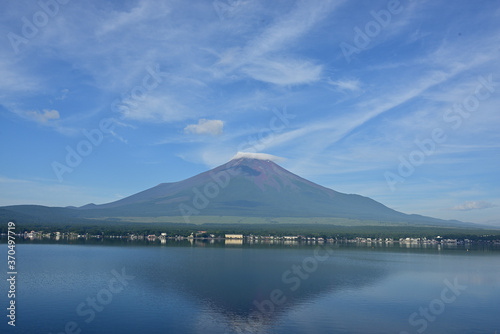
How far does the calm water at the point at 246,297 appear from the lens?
31.0 meters

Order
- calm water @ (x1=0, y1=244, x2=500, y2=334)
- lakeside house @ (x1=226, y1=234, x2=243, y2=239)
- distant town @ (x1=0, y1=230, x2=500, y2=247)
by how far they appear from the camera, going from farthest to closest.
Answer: lakeside house @ (x1=226, y1=234, x2=243, y2=239) → distant town @ (x1=0, y1=230, x2=500, y2=247) → calm water @ (x1=0, y1=244, x2=500, y2=334)

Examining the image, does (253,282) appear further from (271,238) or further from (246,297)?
(271,238)

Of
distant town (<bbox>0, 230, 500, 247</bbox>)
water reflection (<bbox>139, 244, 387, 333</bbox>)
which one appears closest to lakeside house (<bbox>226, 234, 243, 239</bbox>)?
distant town (<bbox>0, 230, 500, 247</bbox>)

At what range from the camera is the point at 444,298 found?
4366cm

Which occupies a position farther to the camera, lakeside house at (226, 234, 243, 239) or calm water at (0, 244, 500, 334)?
lakeside house at (226, 234, 243, 239)

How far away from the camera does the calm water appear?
31047 millimetres

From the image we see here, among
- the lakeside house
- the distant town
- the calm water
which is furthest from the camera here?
the lakeside house

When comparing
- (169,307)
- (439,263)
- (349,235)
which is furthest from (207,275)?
(349,235)

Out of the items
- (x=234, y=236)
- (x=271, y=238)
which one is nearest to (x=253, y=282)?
(x=234, y=236)

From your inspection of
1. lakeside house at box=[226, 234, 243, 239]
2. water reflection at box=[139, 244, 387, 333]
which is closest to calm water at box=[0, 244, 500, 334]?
water reflection at box=[139, 244, 387, 333]

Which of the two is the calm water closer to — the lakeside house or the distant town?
the distant town

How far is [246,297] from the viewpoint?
1590 inches

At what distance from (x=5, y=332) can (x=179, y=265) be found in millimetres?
35586

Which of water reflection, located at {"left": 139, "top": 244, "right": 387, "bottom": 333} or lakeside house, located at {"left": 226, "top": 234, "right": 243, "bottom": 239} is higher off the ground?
lakeside house, located at {"left": 226, "top": 234, "right": 243, "bottom": 239}
